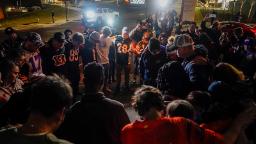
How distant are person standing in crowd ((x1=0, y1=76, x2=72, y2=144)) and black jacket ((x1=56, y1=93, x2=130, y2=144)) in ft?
5.02

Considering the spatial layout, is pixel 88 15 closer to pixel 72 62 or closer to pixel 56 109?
pixel 72 62

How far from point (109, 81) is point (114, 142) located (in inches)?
354

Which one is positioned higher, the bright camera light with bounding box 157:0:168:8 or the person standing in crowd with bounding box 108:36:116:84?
the bright camera light with bounding box 157:0:168:8

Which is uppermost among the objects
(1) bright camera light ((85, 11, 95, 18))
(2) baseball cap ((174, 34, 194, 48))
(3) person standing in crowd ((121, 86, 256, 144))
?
(2) baseball cap ((174, 34, 194, 48))

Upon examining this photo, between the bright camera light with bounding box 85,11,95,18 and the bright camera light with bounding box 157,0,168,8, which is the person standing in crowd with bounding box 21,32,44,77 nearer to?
the bright camera light with bounding box 157,0,168,8

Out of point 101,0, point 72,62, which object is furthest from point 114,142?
point 101,0

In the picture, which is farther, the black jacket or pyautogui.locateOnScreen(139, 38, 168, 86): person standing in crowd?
pyautogui.locateOnScreen(139, 38, 168, 86): person standing in crowd

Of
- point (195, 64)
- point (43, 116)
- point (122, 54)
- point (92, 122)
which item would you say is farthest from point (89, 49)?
point (43, 116)

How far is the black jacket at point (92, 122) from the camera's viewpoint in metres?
4.61

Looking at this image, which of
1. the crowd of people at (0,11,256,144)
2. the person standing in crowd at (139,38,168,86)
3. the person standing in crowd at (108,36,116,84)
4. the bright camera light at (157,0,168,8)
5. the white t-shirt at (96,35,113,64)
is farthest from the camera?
the bright camera light at (157,0,168,8)

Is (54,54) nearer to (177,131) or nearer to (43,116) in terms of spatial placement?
(177,131)

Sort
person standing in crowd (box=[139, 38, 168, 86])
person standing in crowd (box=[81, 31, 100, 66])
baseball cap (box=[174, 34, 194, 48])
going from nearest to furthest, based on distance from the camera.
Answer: baseball cap (box=[174, 34, 194, 48]) → person standing in crowd (box=[139, 38, 168, 86]) → person standing in crowd (box=[81, 31, 100, 66])

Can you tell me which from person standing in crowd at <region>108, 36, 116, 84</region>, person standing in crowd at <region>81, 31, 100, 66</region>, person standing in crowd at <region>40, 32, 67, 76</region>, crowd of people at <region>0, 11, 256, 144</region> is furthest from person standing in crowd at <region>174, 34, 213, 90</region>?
person standing in crowd at <region>108, 36, 116, 84</region>

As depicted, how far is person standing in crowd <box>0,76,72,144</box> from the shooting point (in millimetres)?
2873
